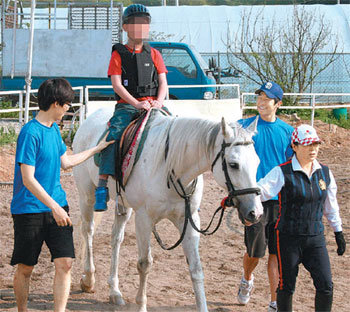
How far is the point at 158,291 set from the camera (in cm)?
529

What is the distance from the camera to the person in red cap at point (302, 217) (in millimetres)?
3779

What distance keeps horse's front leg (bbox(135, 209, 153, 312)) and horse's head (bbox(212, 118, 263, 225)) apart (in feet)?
2.77

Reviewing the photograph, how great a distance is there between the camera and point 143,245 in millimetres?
4668

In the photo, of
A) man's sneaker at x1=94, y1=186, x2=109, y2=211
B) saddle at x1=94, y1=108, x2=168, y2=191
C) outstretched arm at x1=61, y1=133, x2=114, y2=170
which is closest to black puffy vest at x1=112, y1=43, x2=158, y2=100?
saddle at x1=94, y1=108, x2=168, y2=191

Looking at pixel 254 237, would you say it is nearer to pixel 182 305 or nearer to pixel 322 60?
pixel 182 305

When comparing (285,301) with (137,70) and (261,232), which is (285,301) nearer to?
(261,232)

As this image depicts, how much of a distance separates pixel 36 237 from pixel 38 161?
0.50 metres

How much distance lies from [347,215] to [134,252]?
10.9ft

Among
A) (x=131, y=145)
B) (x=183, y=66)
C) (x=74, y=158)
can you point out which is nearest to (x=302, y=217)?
(x=131, y=145)

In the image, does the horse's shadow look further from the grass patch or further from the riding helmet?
the grass patch

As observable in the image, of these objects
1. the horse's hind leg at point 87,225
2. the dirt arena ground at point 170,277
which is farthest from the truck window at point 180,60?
the horse's hind leg at point 87,225

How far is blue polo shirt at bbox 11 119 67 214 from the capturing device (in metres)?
3.61

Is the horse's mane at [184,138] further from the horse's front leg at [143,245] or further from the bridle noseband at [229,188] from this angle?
the horse's front leg at [143,245]

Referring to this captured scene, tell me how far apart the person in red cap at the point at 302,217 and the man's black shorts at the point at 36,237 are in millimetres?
1351
